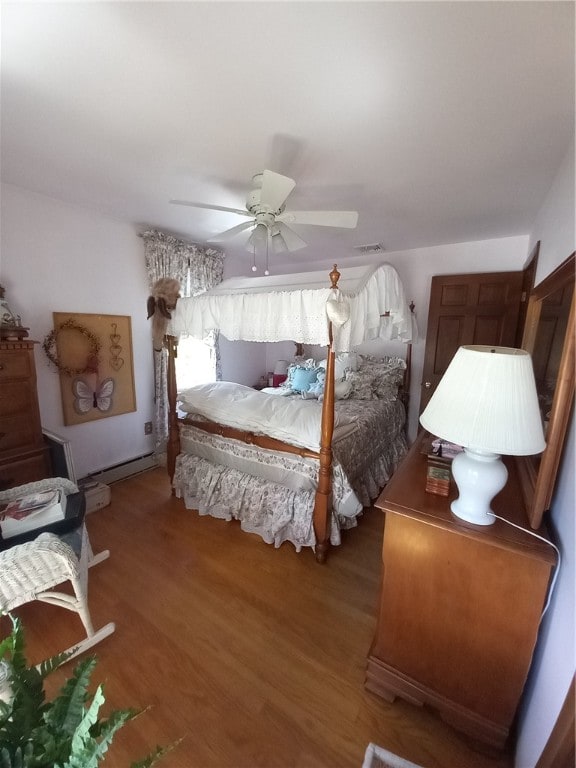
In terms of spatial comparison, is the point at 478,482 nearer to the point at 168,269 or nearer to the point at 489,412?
the point at 489,412

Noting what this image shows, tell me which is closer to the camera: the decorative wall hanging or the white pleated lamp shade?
the white pleated lamp shade

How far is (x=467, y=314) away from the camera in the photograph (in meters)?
3.20

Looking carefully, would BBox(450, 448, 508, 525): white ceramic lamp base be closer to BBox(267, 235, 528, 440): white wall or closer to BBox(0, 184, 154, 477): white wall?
BBox(267, 235, 528, 440): white wall

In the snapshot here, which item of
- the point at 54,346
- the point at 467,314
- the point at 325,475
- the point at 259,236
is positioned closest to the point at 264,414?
the point at 325,475

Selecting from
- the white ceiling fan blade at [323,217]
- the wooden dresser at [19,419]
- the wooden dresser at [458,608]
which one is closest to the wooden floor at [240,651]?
the wooden dresser at [458,608]

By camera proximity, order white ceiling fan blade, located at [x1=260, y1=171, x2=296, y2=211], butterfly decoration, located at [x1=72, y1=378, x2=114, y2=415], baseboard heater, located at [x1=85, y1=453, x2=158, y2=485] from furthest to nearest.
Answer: baseboard heater, located at [x1=85, y1=453, x2=158, y2=485], butterfly decoration, located at [x1=72, y1=378, x2=114, y2=415], white ceiling fan blade, located at [x1=260, y1=171, x2=296, y2=211]

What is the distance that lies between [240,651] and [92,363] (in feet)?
8.27

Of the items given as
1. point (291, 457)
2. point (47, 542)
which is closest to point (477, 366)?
point (291, 457)

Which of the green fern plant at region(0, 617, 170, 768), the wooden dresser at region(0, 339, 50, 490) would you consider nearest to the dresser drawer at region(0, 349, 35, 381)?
the wooden dresser at region(0, 339, 50, 490)

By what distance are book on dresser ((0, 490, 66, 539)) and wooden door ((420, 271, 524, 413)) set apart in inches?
132

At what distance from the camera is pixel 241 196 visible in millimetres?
2260

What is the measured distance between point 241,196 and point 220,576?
8.56ft

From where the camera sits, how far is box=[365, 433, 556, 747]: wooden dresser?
3.25 feet

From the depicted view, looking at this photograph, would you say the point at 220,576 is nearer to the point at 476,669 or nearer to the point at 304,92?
the point at 476,669
